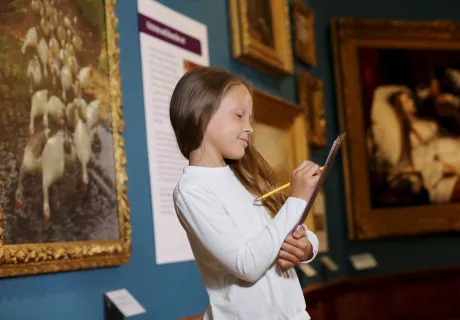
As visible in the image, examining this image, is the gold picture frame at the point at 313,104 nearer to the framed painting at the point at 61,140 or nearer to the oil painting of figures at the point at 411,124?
the oil painting of figures at the point at 411,124

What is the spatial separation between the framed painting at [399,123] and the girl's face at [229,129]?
14.9ft

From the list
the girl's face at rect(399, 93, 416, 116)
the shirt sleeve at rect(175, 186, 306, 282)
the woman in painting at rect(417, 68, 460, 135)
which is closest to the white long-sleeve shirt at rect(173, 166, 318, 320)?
the shirt sleeve at rect(175, 186, 306, 282)

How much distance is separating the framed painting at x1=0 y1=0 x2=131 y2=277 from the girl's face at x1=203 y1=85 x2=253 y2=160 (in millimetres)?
943

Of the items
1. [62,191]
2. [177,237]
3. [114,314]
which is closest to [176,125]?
[62,191]

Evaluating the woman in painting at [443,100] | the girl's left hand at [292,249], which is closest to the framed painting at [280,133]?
the woman in painting at [443,100]

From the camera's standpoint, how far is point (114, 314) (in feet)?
10.0

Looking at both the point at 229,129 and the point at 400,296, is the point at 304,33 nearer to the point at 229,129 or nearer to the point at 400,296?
the point at 400,296

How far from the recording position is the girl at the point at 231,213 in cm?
196

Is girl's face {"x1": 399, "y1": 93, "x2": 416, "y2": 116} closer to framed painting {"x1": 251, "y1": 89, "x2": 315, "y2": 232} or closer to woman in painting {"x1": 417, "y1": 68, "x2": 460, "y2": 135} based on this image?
woman in painting {"x1": 417, "y1": 68, "x2": 460, "y2": 135}

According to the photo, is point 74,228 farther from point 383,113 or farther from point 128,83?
point 383,113

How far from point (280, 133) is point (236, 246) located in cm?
356

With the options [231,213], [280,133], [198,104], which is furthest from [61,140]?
[280,133]

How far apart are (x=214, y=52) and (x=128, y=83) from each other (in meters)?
1.11

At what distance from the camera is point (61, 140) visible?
9.62 ft
